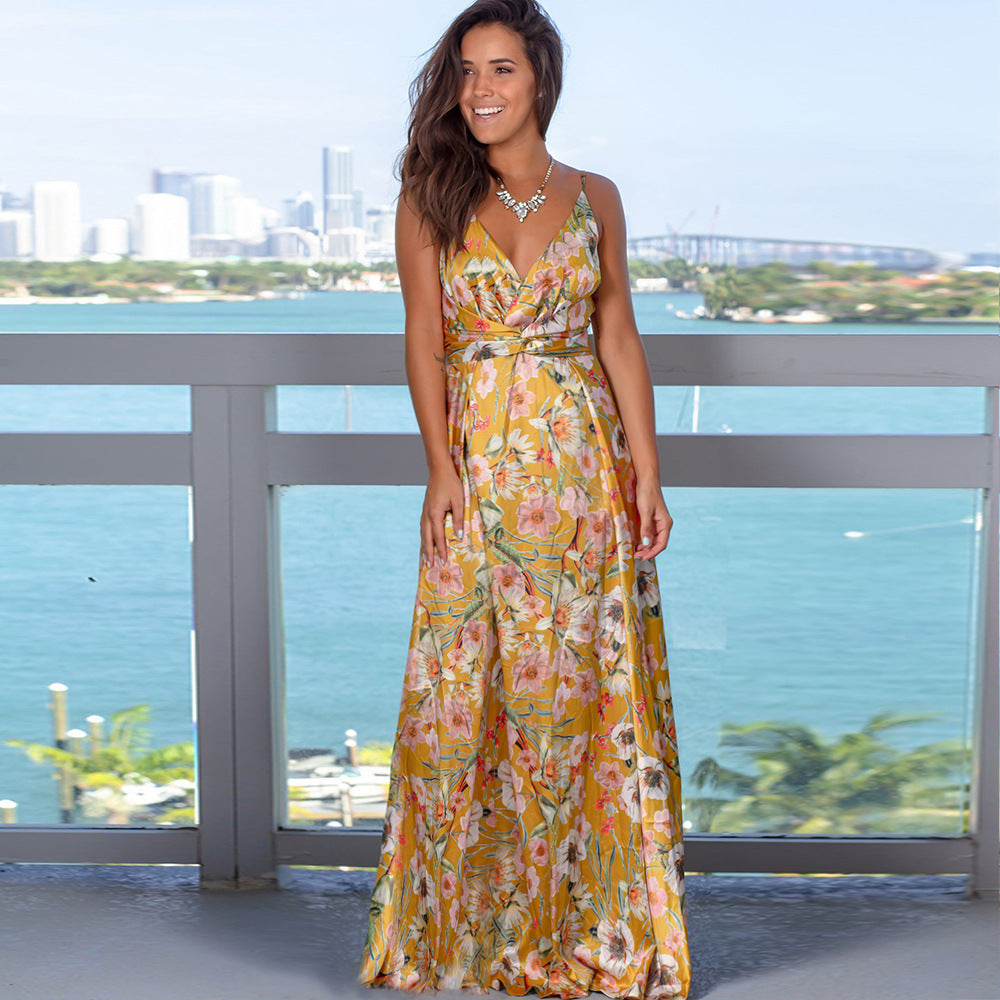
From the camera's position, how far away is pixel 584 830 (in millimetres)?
2023

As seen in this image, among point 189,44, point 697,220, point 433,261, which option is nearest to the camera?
point 433,261

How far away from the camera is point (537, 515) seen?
1933 millimetres

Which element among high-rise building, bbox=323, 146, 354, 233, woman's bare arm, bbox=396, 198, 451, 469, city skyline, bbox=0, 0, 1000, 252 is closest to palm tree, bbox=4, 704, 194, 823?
woman's bare arm, bbox=396, 198, 451, 469

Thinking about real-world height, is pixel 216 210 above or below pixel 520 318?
above

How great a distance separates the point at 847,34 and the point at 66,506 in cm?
1899

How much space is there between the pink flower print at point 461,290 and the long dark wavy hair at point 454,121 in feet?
0.17

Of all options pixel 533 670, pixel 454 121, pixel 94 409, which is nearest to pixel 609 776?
pixel 533 670

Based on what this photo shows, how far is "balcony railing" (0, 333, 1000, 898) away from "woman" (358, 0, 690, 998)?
352 mm

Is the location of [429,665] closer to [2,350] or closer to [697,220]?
[2,350]

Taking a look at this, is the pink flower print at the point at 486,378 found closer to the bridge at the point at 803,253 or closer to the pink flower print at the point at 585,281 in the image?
the pink flower print at the point at 585,281

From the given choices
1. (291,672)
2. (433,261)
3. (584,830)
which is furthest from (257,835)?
(433,261)

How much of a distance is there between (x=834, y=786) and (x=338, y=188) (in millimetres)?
15316

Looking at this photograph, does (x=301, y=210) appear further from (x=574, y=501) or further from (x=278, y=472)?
(x=574, y=501)

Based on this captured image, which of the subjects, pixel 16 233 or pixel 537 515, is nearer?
pixel 537 515
